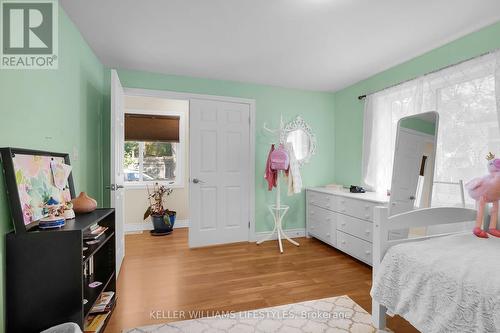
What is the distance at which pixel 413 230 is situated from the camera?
2223 millimetres

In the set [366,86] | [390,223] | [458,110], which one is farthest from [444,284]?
[366,86]

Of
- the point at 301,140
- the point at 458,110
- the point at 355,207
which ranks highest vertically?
the point at 458,110

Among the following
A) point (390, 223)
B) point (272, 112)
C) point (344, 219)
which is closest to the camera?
point (390, 223)

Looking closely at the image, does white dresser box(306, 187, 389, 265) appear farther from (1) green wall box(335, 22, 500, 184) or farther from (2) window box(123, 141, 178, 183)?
(2) window box(123, 141, 178, 183)

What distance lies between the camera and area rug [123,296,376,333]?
1.79 meters

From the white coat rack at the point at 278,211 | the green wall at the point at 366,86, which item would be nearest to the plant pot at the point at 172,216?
the white coat rack at the point at 278,211

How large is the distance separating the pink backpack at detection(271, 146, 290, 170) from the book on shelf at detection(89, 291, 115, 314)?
2307mm

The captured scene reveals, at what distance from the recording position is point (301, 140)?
409cm

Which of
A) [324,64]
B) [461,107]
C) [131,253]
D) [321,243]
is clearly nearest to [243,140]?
[324,64]

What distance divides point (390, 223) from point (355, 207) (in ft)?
4.45

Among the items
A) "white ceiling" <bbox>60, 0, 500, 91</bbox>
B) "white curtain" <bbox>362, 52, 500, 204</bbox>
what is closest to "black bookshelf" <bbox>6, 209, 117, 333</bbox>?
"white ceiling" <bbox>60, 0, 500, 91</bbox>

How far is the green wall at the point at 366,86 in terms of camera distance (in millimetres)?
2258

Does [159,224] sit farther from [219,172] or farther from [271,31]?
[271,31]

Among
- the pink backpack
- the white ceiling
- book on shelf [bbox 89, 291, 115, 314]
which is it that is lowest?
book on shelf [bbox 89, 291, 115, 314]
